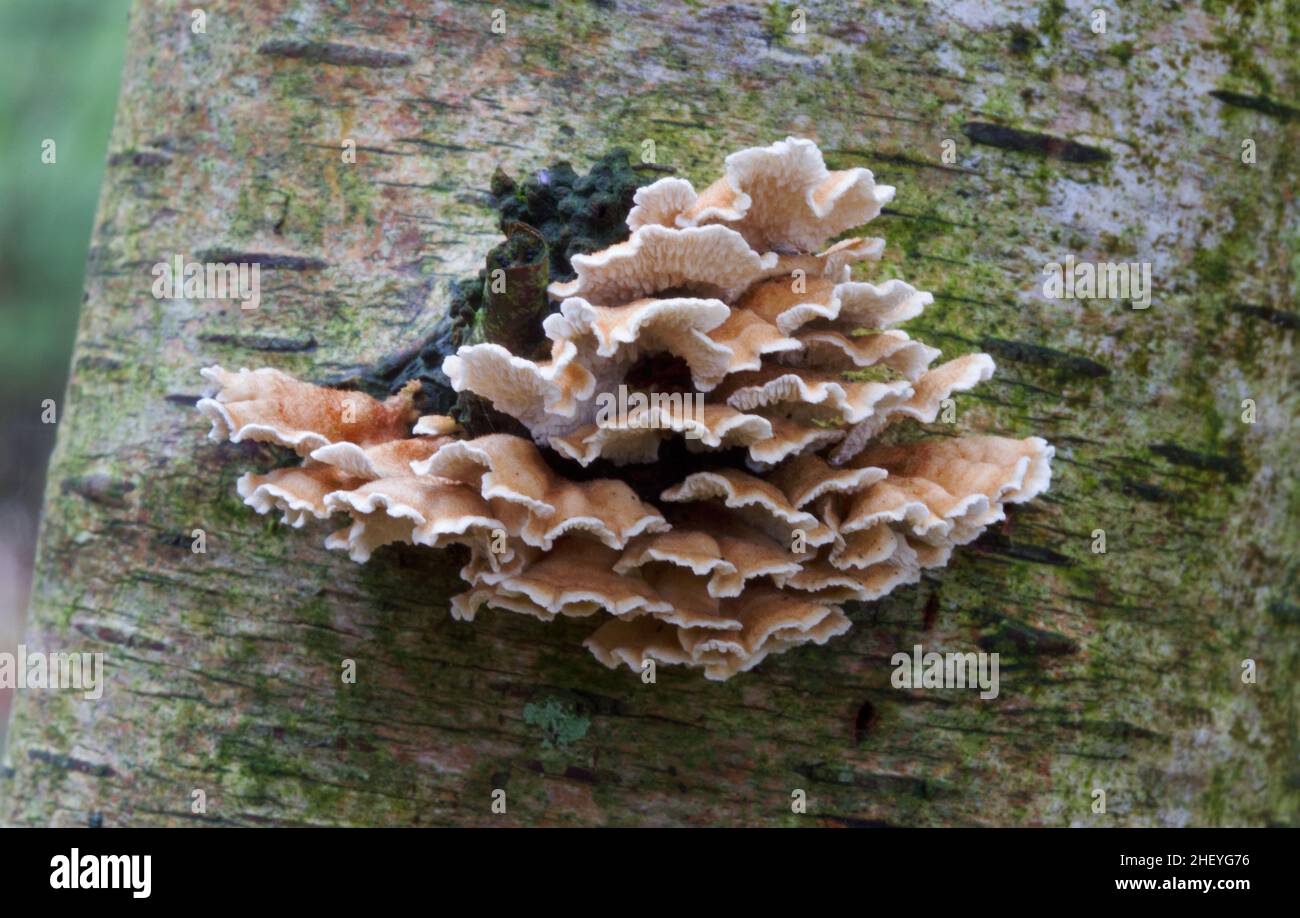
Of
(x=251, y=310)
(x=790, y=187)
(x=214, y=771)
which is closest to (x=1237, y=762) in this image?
(x=790, y=187)

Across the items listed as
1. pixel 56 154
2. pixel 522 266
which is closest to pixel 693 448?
pixel 522 266

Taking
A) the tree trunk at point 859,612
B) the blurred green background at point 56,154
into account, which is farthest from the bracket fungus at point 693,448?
the blurred green background at point 56,154

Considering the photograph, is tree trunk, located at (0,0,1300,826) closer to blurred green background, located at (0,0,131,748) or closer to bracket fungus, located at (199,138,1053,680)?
bracket fungus, located at (199,138,1053,680)

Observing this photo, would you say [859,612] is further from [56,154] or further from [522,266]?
[56,154]

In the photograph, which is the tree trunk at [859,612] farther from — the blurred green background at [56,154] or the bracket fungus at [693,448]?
the blurred green background at [56,154]

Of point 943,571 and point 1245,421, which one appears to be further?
point 1245,421

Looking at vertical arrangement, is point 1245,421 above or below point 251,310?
below

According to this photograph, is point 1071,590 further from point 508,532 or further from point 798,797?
point 508,532
